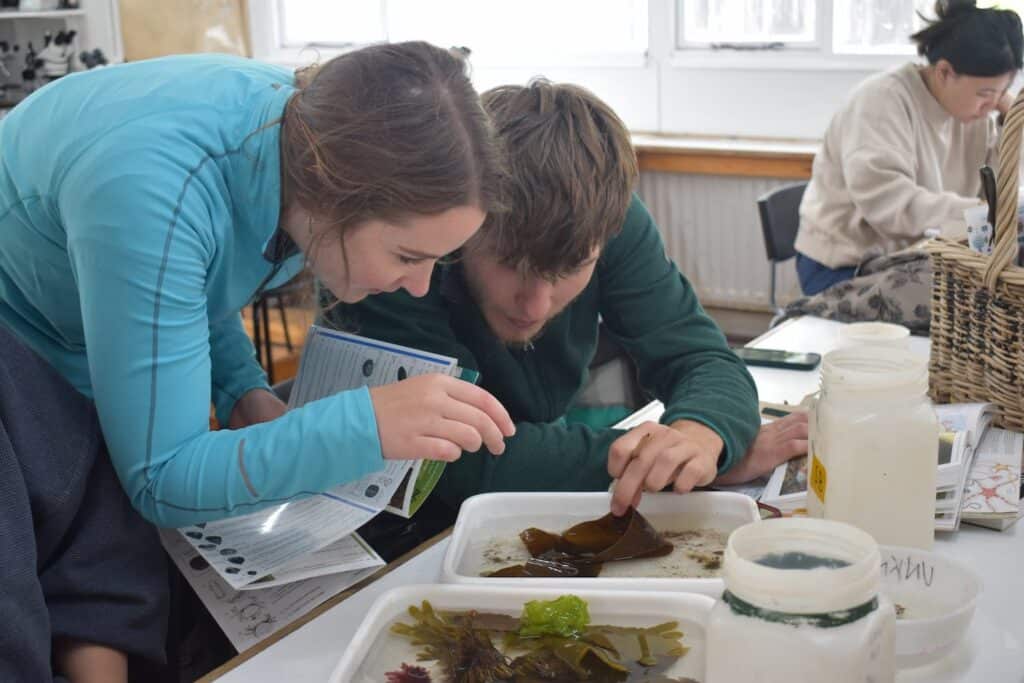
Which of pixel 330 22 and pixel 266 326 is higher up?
pixel 330 22

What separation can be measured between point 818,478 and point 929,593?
0.14 m

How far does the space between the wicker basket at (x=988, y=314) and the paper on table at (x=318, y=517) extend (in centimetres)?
68

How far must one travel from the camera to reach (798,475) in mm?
1296

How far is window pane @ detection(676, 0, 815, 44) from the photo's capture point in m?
3.84

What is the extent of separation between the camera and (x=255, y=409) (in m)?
1.39

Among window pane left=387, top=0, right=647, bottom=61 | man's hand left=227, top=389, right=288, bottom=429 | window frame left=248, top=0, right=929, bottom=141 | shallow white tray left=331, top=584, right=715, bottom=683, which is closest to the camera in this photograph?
shallow white tray left=331, top=584, right=715, bottom=683

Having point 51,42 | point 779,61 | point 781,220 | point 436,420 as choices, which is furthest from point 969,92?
point 51,42

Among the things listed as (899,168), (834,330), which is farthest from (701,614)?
(899,168)

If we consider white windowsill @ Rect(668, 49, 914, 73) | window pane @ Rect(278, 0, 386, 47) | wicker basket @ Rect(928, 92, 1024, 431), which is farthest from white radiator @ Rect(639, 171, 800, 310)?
wicker basket @ Rect(928, 92, 1024, 431)

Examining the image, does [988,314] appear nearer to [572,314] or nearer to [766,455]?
[766,455]

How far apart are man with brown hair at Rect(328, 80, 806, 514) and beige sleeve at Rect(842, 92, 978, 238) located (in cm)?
148

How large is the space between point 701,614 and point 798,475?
0.43 m

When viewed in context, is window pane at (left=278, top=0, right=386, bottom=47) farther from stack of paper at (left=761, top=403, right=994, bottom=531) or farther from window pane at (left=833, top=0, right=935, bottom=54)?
stack of paper at (left=761, top=403, right=994, bottom=531)

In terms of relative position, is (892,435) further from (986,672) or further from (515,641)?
(515,641)
